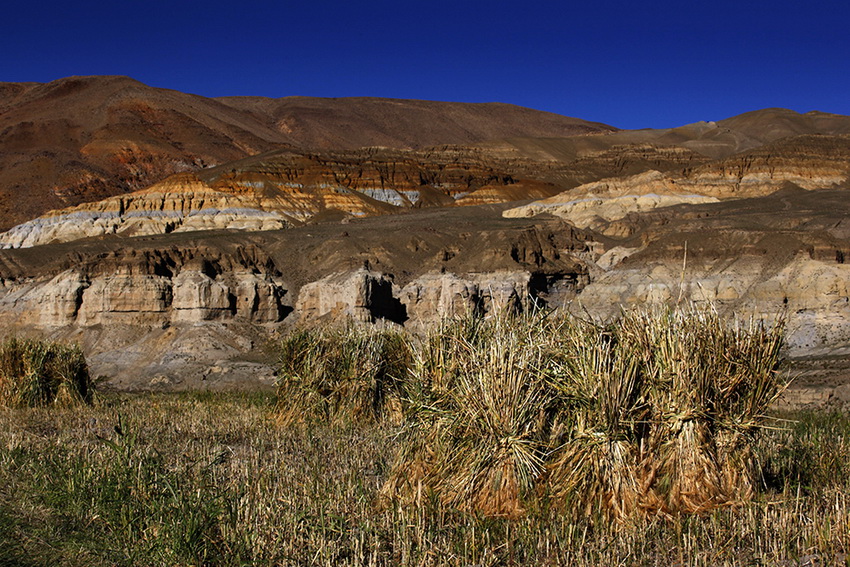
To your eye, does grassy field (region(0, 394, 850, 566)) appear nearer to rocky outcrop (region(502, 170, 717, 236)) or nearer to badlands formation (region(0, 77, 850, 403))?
badlands formation (region(0, 77, 850, 403))

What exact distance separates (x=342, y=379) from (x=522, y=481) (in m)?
9.64

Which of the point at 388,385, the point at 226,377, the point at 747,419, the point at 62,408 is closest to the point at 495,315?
the point at 747,419

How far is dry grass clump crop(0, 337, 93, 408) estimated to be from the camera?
2270 centimetres

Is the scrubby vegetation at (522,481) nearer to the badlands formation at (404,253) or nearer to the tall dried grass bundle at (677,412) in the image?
the tall dried grass bundle at (677,412)

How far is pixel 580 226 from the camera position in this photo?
74938 mm

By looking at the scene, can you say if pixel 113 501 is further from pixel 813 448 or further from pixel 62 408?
pixel 62 408

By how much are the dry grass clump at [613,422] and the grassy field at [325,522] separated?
0.39 m

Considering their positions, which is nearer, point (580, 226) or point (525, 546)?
point (525, 546)

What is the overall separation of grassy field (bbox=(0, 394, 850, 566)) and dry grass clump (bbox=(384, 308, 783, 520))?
39 centimetres

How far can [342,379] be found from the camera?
788 inches

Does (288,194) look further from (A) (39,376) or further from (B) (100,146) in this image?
(A) (39,376)

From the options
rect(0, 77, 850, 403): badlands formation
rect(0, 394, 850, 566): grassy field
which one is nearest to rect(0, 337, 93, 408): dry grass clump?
rect(0, 77, 850, 403): badlands formation

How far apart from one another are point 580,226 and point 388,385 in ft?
188

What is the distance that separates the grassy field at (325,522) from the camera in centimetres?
902
